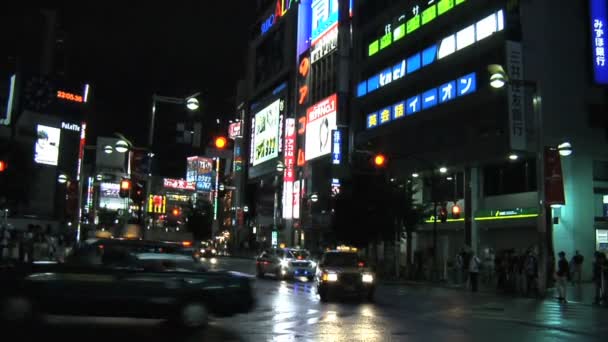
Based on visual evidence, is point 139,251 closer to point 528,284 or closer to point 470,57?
point 528,284

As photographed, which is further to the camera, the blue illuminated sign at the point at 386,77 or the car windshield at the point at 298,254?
the blue illuminated sign at the point at 386,77

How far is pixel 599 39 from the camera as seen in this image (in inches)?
1362

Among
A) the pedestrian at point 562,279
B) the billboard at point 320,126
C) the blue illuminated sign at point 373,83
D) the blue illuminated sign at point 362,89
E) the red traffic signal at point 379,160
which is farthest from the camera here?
the billboard at point 320,126

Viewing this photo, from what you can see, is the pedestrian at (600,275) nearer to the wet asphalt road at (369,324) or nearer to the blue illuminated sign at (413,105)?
the wet asphalt road at (369,324)

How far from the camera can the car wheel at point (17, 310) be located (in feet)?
35.8

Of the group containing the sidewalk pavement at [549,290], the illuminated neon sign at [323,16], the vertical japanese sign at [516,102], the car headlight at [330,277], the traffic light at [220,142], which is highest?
the illuminated neon sign at [323,16]

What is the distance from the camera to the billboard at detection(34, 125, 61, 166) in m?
107

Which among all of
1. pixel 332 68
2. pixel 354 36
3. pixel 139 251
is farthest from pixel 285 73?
pixel 139 251

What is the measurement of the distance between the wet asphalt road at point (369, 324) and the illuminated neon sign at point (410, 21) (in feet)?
84.8

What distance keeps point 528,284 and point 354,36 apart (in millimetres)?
35964

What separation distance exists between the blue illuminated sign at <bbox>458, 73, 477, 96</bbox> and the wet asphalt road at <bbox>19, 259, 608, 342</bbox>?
764 inches

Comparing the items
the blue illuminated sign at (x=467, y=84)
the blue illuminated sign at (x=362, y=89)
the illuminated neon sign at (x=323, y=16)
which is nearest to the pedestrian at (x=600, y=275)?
the blue illuminated sign at (x=467, y=84)

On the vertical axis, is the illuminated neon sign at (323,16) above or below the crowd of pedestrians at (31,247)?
above

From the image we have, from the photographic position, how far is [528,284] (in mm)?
26078
